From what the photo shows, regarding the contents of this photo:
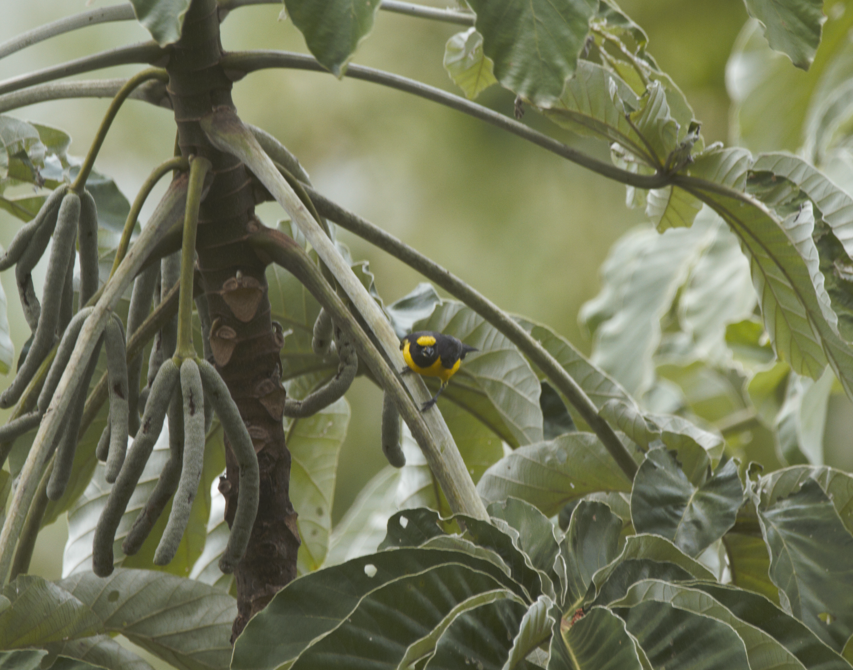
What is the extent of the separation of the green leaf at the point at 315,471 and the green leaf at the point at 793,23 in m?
0.61

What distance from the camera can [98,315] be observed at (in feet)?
1.78

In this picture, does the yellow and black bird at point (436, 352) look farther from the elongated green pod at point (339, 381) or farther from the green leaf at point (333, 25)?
the green leaf at point (333, 25)

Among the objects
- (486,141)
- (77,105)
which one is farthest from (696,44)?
(77,105)

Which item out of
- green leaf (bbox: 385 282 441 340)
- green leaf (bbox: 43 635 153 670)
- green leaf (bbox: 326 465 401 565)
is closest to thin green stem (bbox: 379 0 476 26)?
green leaf (bbox: 385 282 441 340)

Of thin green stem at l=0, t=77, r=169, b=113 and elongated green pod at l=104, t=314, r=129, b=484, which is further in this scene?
thin green stem at l=0, t=77, r=169, b=113

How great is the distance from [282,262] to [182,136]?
0.15 metres

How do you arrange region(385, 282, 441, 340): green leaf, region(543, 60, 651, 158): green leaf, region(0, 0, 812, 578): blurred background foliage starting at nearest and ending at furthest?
region(543, 60, 651, 158): green leaf, region(385, 282, 441, 340): green leaf, region(0, 0, 812, 578): blurred background foliage

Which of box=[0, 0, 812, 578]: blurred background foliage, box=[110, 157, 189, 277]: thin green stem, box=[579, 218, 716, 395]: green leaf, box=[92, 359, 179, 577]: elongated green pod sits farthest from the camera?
box=[0, 0, 812, 578]: blurred background foliage

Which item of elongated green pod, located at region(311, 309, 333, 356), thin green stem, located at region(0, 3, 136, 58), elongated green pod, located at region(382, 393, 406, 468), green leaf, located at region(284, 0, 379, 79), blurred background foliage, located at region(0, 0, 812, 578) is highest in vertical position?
blurred background foliage, located at region(0, 0, 812, 578)

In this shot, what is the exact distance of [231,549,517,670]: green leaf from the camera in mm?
443

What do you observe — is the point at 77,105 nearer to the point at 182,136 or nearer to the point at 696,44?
the point at 696,44

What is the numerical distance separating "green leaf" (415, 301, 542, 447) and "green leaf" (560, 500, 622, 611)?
0.23 m

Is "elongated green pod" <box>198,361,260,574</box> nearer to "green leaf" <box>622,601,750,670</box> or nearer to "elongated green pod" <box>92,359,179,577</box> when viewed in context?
"elongated green pod" <box>92,359,179,577</box>

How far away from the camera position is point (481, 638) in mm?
435
